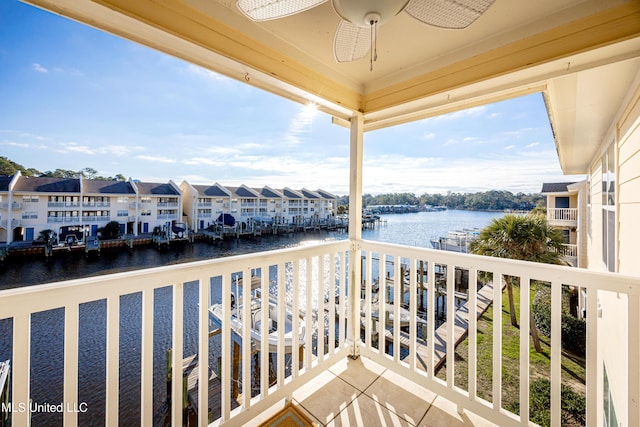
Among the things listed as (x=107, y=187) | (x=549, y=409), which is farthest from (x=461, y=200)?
(x=549, y=409)

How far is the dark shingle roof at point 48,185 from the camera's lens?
904 millimetres

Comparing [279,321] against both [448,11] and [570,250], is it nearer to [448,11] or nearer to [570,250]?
[448,11]

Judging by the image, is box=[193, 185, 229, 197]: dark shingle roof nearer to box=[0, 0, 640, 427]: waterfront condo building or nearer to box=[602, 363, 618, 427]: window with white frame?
box=[0, 0, 640, 427]: waterfront condo building

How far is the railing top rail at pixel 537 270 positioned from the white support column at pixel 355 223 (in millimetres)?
384

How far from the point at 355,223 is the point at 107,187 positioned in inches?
72.3

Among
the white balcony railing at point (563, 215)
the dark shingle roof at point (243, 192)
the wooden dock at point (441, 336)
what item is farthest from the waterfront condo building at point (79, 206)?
the white balcony railing at point (563, 215)

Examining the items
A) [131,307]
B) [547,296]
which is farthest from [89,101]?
[547,296]

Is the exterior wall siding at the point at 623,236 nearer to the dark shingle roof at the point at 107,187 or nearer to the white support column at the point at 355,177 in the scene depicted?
the white support column at the point at 355,177

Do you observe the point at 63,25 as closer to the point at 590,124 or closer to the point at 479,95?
the point at 479,95

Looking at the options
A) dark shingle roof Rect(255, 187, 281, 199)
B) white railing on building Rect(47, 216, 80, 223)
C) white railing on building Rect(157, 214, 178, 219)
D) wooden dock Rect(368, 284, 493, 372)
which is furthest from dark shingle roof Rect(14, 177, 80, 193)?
wooden dock Rect(368, 284, 493, 372)

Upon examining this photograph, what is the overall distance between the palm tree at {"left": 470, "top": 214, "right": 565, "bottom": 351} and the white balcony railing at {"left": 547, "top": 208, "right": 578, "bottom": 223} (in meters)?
0.19

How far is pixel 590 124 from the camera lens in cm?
259

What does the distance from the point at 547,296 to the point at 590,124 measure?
14.4 ft

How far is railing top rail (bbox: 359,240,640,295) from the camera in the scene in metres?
1.25
